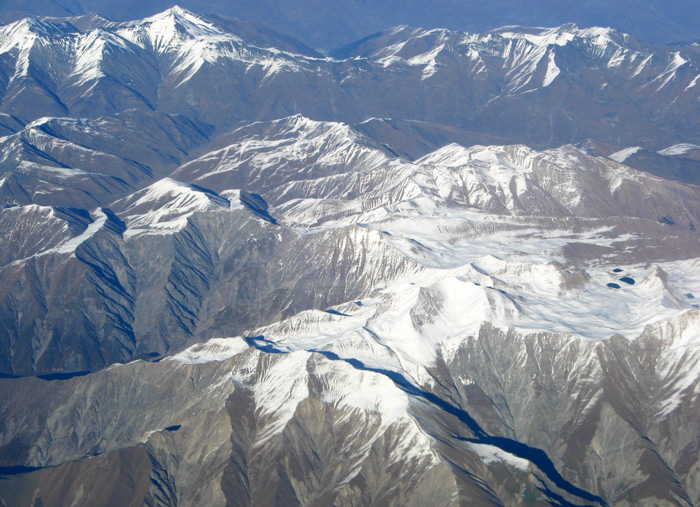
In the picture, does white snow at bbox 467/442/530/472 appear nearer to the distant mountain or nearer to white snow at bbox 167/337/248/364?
the distant mountain

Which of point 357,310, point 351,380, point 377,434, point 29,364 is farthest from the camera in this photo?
point 29,364

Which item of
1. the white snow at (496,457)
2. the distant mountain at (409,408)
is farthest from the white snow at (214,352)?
the white snow at (496,457)

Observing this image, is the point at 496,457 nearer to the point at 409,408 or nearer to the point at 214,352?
the point at 409,408

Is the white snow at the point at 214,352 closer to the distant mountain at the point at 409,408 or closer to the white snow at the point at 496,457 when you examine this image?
the distant mountain at the point at 409,408

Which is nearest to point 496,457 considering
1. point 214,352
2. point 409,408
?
point 409,408

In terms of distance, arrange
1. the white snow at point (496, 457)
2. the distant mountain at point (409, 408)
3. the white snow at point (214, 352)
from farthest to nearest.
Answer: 1. the white snow at point (214, 352)
2. the distant mountain at point (409, 408)
3. the white snow at point (496, 457)

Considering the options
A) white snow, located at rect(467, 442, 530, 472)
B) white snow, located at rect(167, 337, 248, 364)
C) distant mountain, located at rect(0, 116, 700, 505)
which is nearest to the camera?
white snow, located at rect(467, 442, 530, 472)

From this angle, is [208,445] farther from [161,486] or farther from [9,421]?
[9,421]

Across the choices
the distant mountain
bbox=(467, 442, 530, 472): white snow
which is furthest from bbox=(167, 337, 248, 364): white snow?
bbox=(467, 442, 530, 472): white snow

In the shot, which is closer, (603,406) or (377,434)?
(377,434)

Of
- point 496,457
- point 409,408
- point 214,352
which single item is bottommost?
point 214,352

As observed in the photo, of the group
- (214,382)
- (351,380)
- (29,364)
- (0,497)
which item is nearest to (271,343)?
(214,382)
